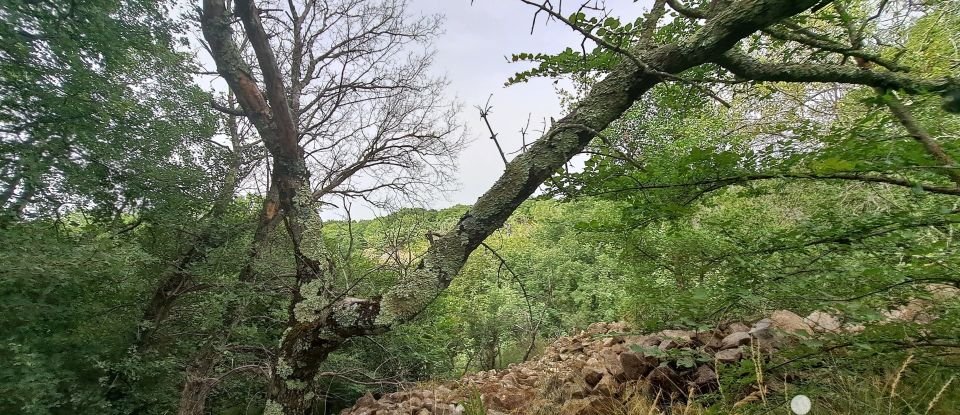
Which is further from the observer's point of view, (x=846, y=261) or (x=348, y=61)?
(x=348, y=61)

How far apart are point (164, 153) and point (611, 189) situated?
13.1 ft

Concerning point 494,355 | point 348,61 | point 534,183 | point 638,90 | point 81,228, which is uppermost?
point 348,61

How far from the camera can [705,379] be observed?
280 centimetres

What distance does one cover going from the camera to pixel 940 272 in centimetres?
154

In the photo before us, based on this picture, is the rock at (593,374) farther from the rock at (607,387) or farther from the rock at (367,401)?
the rock at (367,401)

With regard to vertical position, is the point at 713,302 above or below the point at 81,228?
below

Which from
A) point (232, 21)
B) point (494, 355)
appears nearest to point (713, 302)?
point (232, 21)

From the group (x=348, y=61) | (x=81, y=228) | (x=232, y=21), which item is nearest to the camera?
(x=232, y=21)

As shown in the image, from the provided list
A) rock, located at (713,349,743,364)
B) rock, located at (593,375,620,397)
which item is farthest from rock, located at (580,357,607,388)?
rock, located at (713,349,743,364)

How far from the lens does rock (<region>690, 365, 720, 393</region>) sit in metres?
2.75

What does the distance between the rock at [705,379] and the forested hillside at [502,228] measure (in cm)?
2

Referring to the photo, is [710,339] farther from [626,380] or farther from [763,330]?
[626,380]

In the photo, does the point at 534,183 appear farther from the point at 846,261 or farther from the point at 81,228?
the point at 81,228

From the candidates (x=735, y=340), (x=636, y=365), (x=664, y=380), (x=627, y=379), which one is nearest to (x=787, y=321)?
(x=735, y=340)
